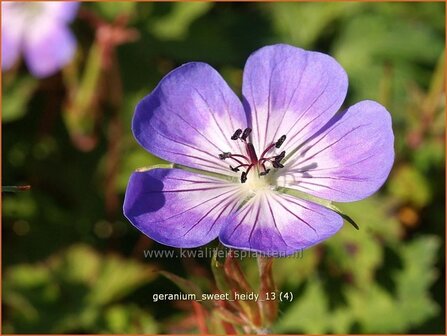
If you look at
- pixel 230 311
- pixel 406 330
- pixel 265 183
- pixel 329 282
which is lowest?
pixel 406 330

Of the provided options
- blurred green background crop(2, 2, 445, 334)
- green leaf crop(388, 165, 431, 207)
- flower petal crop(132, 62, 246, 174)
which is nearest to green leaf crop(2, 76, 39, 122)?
blurred green background crop(2, 2, 445, 334)

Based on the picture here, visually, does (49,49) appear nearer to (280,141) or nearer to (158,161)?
(158,161)

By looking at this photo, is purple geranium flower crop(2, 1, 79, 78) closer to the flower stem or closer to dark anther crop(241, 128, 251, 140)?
dark anther crop(241, 128, 251, 140)

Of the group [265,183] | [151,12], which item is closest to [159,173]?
[265,183]

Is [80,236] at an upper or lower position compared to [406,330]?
upper

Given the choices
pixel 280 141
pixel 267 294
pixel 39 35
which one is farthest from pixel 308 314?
pixel 39 35

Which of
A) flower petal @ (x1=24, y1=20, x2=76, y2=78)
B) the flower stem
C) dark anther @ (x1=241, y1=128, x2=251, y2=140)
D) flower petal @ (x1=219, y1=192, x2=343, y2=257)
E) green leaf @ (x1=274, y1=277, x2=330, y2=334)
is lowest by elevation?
green leaf @ (x1=274, y1=277, x2=330, y2=334)

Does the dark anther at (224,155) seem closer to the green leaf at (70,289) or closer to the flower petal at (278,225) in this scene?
the flower petal at (278,225)

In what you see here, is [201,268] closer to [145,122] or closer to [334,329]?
[334,329]
